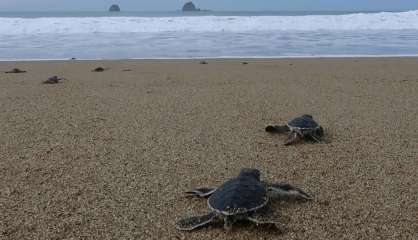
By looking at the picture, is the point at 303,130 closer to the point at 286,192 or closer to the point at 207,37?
the point at 286,192

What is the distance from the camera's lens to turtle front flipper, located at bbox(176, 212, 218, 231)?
7.91 ft

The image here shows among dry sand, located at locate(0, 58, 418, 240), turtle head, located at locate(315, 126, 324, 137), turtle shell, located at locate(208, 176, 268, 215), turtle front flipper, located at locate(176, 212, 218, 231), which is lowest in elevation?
dry sand, located at locate(0, 58, 418, 240)

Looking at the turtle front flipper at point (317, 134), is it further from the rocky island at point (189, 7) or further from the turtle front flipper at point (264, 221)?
the rocky island at point (189, 7)

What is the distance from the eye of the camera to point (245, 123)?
467cm

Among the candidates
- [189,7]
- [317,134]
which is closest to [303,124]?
[317,134]

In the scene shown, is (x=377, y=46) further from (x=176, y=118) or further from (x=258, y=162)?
(x=258, y=162)

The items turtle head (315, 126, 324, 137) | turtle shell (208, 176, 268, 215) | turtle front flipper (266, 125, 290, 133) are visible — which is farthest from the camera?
turtle front flipper (266, 125, 290, 133)

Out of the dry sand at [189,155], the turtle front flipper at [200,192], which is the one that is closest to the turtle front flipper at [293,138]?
the dry sand at [189,155]

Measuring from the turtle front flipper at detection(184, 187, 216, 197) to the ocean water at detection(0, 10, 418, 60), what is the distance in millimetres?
8709

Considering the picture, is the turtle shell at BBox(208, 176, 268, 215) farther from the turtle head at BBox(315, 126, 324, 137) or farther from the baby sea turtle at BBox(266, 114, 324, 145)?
the turtle head at BBox(315, 126, 324, 137)

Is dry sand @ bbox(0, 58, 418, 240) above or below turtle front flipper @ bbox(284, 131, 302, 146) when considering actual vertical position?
below

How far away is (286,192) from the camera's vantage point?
2746mm

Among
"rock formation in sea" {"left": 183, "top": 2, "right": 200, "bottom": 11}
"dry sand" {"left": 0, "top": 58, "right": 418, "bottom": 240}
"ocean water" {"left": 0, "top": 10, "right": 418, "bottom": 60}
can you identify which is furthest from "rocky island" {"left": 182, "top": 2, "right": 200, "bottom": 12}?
"dry sand" {"left": 0, "top": 58, "right": 418, "bottom": 240}

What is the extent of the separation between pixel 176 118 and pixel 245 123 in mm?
778
